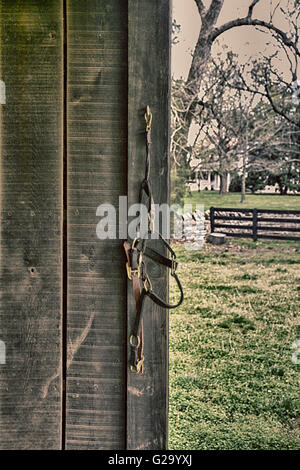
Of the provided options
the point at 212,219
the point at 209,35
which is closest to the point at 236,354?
the point at 209,35

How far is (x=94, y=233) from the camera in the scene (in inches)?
25.6

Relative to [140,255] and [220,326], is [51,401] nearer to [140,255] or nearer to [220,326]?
[140,255]

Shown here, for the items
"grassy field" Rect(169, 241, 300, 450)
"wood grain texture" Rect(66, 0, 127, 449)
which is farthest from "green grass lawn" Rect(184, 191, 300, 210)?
"wood grain texture" Rect(66, 0, 127, 449)

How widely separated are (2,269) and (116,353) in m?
0.19

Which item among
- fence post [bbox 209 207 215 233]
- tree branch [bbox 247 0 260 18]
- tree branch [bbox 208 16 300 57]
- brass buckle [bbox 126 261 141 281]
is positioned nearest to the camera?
brass buckle [bbox 126 261 141 281]

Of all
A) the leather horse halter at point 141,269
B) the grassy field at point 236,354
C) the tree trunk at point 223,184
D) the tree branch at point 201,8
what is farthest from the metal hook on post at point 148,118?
the tree trunk at point 223,184

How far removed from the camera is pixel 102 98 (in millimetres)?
646

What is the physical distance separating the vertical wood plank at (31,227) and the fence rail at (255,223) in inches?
186

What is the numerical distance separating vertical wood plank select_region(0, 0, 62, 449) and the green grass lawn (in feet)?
15.0

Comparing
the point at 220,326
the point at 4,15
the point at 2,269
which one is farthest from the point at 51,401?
the point at 220,326

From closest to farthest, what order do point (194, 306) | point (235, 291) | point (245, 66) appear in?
point (194, 306) → point (235, 291) → point (245, 66)

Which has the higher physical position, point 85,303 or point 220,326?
point 85,303

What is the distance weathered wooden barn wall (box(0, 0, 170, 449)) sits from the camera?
2.10ft

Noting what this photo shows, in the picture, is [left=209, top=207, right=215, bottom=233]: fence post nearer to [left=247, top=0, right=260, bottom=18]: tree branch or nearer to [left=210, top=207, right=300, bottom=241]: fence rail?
[left=210, top=207, right=300, bottom=241]: fence rail
